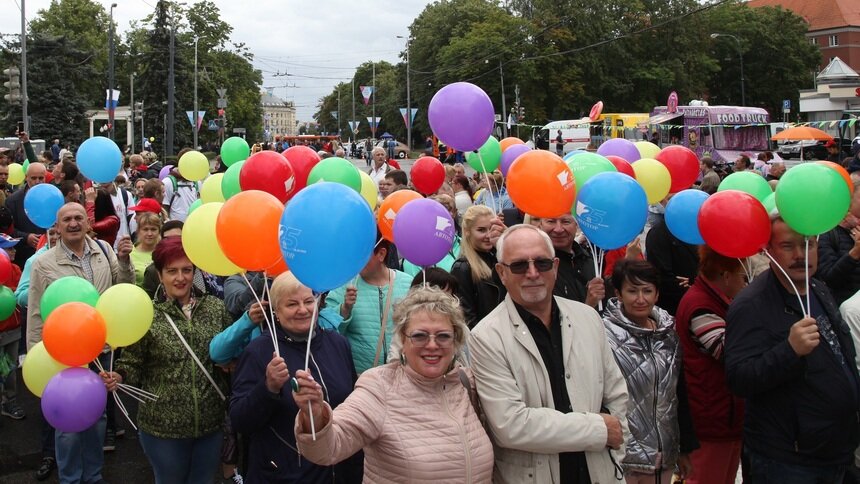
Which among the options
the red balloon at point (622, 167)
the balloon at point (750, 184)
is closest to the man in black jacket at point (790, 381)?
the balloon at point (750, 184)

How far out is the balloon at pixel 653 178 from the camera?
5867 mm

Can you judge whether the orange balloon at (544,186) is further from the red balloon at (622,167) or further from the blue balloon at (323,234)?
the blue balloon at (323,234)

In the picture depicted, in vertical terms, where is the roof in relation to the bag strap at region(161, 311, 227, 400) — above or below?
above

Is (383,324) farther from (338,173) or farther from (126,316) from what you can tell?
(338,173)

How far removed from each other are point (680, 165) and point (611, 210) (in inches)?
96.7

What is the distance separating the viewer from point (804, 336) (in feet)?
9.91

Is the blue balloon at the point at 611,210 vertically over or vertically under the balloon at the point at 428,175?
under

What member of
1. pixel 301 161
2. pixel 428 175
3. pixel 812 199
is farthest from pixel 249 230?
pixel 428 175

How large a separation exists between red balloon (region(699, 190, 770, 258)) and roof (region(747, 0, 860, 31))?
84.5 m

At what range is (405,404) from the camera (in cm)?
276

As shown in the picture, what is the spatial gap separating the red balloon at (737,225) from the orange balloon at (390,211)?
1968mm

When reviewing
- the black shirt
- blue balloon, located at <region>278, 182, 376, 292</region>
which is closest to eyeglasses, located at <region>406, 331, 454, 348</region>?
the black shirt

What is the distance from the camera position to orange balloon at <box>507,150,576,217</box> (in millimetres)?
4449

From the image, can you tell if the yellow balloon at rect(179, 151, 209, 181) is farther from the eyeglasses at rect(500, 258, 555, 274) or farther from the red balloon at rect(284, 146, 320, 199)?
the eyeglasses at rect(500, 258, 555, 274)
